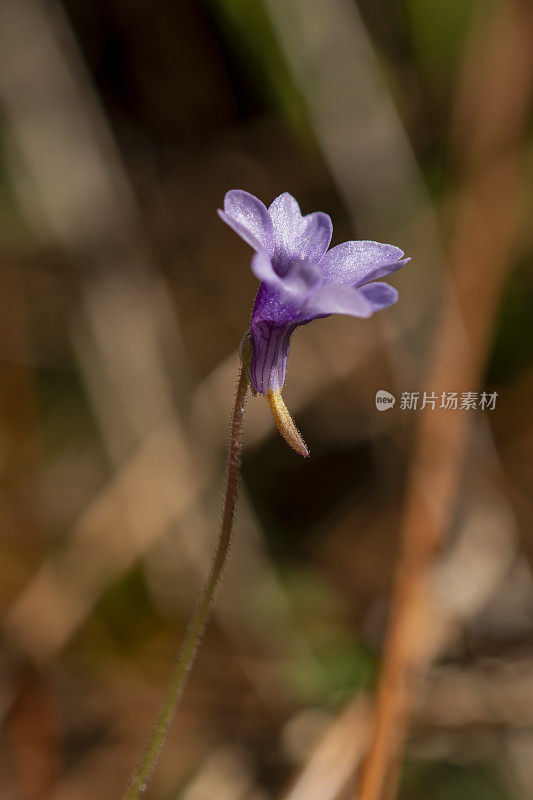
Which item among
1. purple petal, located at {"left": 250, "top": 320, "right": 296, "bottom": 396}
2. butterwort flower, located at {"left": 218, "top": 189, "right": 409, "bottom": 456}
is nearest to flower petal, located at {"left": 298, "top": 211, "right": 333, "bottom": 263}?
butterwort flower, located at {"left": 218, "top": 189, "right": 409, "bottom": 456}

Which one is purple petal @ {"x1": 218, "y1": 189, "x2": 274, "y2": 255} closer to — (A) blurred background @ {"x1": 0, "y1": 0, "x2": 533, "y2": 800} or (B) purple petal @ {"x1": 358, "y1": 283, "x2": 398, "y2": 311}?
(B) purple petal @ {"x1": 358, "y1": 283, "x2": 398, "y2": 311}

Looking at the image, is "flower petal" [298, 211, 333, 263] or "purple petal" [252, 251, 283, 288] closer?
"purple petal" [252, 251, 283, 288]

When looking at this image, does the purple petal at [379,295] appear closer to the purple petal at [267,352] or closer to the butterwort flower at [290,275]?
→ the butterwort flower at [290,275]

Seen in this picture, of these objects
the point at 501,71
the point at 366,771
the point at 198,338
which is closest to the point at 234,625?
the point at 366,771

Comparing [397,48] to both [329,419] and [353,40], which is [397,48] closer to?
[353,40]

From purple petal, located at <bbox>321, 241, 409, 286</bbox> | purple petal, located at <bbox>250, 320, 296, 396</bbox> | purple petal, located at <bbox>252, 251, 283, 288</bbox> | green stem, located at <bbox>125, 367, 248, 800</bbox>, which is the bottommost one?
green stem, located at <bbox>125, 367, 248, 800</bbox>

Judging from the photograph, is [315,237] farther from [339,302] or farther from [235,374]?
[235,374]

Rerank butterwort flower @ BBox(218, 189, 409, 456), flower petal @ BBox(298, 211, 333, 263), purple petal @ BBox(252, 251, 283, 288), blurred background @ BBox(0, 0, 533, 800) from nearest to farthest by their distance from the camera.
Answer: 1. purple petal @ BBox(252, 251, 283, 288)
2. butterwort flower @ BBox(218, 189, 409, 456)
3. flower petal @ BBox(298, 211, 333, 263)
4. blurred background @ BBox(0, 0, 533, 800)
